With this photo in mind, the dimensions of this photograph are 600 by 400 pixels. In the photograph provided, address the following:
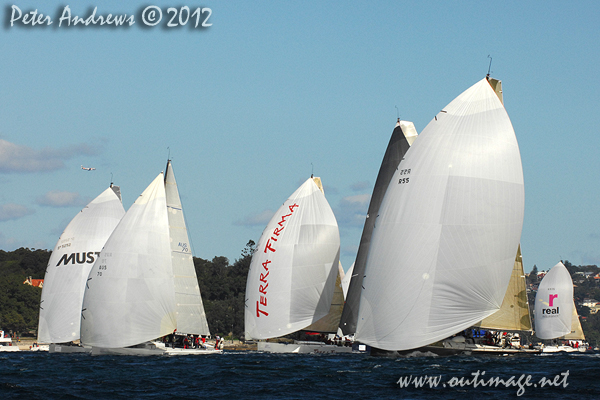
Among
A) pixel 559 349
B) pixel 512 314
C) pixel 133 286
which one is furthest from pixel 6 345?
pixel 559 349

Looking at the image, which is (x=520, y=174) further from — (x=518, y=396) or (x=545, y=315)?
(x=545, y=315)

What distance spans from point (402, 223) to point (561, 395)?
42.8 feet

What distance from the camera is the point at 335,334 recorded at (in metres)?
60.5

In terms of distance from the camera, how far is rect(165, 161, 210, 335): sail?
165ft

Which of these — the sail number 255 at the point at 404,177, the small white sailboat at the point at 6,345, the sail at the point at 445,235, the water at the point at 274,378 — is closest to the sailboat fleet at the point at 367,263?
the sail at the point at 445,235

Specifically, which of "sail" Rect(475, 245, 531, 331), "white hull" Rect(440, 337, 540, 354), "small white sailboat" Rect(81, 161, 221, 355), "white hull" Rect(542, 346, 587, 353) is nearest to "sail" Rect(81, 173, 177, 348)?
"small white sailboat" Rect(81, 161, 221, 355)

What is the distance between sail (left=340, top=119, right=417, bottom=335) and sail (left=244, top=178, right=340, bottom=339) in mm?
5393

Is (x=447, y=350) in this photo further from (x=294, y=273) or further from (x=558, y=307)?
(x=558, y=307)

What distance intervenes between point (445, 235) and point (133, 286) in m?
19.1

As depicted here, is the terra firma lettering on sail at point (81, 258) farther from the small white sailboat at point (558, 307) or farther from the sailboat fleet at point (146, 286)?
the small white sailboat at point (558, 307)

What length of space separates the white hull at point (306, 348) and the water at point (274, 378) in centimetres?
1072

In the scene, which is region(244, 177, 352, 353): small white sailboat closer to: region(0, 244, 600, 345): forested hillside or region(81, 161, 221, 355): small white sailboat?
region(81, 161, 221, 355): small white sailboat

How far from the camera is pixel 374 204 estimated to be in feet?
172

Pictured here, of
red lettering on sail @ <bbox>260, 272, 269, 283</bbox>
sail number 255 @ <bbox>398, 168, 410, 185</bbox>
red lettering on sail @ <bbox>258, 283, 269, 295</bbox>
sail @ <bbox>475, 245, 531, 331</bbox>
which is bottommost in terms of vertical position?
sail @ <bbox>475, 245, 531, 331</bbox>
